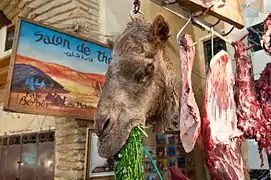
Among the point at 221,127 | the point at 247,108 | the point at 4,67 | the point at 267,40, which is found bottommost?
the point at 221,127

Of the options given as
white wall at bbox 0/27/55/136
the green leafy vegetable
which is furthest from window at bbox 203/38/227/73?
white wall at bbox 0/27/55/136

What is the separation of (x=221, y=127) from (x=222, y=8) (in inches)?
22.0

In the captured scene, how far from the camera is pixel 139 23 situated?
4.01 feet

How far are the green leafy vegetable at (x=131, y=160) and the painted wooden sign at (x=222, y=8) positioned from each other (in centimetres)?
57

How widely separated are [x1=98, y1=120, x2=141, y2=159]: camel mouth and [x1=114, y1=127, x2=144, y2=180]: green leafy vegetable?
2 cm

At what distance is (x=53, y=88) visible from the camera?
1604 mm

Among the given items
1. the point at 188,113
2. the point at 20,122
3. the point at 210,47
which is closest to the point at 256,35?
the point at 210,47

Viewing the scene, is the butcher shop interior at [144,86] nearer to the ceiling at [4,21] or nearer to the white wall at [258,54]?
the white wall at [258,54]

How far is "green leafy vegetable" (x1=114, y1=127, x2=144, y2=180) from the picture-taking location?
2.72ft

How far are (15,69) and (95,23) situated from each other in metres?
1.23

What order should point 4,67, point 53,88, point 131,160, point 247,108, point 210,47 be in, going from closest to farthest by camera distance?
point 131,160 < point 247,108 < point 53,88 < point 210,47 < point 4,67

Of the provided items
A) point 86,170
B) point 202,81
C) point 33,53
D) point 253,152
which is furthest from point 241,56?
point 86,170

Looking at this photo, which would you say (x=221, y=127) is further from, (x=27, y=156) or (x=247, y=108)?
(x=27, y=156)

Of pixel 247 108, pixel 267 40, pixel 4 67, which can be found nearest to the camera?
pixel 247 108
